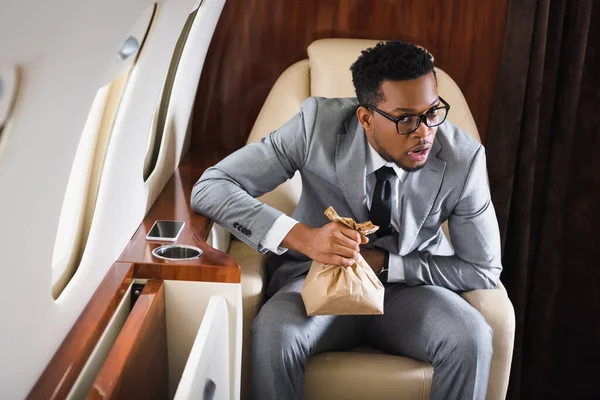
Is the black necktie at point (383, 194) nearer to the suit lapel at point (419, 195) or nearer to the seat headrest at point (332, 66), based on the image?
the suit lapel at point (419, 195)

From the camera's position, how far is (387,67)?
2189 mm

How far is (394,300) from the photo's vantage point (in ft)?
7.65

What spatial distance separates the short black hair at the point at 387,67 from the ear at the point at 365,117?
2 cm

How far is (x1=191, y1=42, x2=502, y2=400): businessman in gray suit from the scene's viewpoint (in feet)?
6.96

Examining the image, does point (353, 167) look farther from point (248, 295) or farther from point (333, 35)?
point (333, 35)

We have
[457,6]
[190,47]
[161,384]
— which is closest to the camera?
[161,384]

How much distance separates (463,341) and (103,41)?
136 centimetres

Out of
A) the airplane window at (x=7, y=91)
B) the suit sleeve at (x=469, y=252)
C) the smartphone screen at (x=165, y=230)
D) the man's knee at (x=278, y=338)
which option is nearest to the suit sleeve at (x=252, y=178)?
the smartphone screen at (x=165, y=230)

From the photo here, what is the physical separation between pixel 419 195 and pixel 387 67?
0.39 m

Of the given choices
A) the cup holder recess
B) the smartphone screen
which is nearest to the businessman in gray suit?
the smartphone screen

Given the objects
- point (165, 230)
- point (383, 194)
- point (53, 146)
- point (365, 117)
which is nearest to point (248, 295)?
point (165, 230)

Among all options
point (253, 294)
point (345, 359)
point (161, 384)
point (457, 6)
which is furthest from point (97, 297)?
point (457, 6)

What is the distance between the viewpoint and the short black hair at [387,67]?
2.17m

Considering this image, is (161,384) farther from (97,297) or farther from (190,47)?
(190,47)
